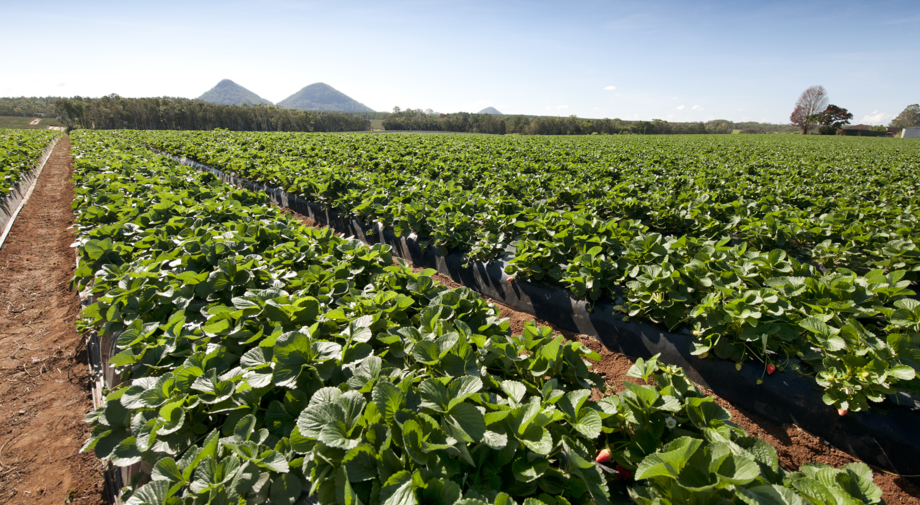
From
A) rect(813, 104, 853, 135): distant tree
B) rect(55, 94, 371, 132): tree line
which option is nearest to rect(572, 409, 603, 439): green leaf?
rect(55, 94, 371, 132): tree line

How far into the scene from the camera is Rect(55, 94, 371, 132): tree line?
202 feet

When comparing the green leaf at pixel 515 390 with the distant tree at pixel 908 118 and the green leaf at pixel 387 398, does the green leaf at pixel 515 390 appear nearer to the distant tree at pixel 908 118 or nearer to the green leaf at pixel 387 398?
the green leaf at pixel 387 398

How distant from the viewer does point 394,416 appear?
1452mm

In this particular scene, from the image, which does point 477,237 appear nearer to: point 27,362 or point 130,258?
point 130,258

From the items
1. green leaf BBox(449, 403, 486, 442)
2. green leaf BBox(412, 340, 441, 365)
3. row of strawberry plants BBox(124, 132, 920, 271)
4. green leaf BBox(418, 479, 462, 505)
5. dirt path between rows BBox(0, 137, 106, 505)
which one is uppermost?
row of strawberry plants BBox(124, 132, 920, 271)

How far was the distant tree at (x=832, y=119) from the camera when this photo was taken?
69.7 m

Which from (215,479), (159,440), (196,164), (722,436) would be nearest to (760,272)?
(722,436)

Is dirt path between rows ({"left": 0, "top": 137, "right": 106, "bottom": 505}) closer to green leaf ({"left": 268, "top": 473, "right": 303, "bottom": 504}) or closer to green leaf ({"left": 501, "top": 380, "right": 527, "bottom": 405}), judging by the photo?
green leaf ({"left": 268, "top": 473, "right": 303, "bottom": 504})

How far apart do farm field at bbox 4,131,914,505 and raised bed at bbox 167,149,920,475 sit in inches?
7.5

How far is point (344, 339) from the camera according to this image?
2129 mm

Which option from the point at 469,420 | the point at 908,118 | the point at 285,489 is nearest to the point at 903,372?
the point at 469,420

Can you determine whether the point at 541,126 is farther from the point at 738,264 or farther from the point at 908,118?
the point at 908,118

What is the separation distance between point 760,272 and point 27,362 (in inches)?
293

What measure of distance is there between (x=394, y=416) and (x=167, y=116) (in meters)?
85.9
